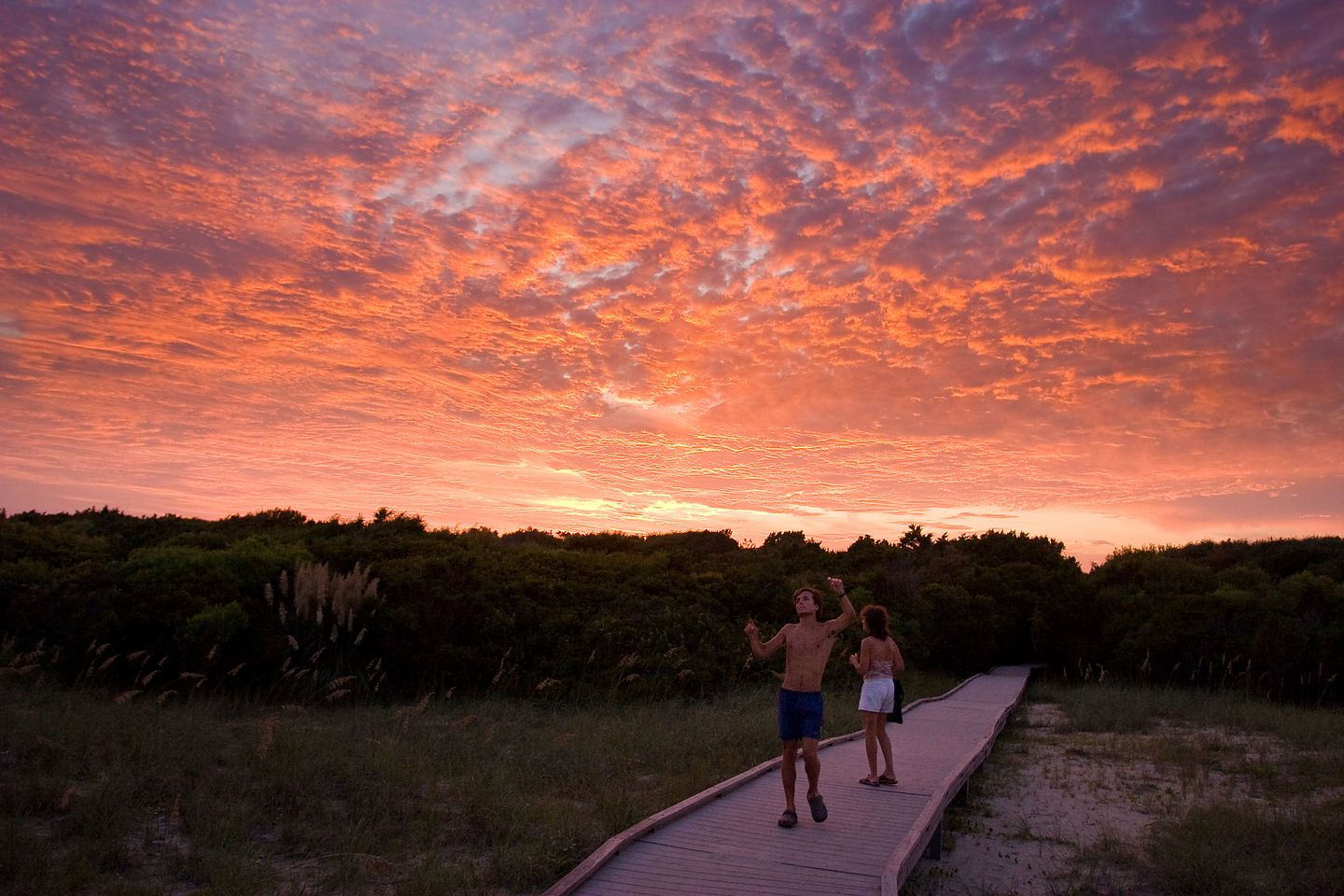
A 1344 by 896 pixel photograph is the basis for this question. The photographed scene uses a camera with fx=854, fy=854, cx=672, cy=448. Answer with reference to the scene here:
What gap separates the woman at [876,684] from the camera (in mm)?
8586

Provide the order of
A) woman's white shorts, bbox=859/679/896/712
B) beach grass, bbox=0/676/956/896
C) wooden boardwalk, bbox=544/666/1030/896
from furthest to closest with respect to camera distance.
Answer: woman's white shorts, bbox=859/679/896/712, beach grass, bbox=0/676/956/896, wooden boardwalk, bbox=544/666/1030/896

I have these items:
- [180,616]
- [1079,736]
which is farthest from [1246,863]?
[180,616]

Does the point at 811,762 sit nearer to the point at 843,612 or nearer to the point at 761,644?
the point at 761,644

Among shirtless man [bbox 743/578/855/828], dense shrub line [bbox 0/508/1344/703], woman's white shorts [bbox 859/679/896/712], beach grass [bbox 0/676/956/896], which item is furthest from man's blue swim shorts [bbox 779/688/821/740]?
dense shrub line [bbox 0/508/1344/703]

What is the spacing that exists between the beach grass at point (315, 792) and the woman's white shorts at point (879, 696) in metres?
1.79

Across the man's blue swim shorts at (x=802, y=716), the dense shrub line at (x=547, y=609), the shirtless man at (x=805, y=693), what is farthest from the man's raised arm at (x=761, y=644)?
the dense shrub line at (x=547, y=609)

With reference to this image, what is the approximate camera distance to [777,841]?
6613 millimetres

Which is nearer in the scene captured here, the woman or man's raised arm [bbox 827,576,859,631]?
man's raised arm [bbox 827,576,859,631]

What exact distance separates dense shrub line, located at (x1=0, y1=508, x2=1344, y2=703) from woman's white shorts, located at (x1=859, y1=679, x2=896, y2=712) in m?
4.37

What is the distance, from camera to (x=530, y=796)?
26.2 ft

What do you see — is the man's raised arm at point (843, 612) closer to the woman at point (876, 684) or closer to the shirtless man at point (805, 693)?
the shirtless man at point (805, 693)

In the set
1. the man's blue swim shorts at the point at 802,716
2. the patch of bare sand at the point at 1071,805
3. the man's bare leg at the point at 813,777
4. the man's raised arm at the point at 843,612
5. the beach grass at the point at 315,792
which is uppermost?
the man's raised arm at the point at 843,612

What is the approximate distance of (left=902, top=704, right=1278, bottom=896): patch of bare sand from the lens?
23.4ft

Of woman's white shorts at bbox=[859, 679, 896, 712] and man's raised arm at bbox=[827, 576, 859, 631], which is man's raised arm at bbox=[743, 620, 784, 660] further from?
woman's white shorts at bbox=[859, 679, 896, 712]
